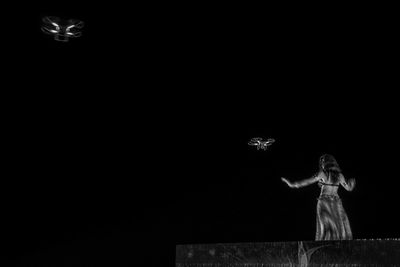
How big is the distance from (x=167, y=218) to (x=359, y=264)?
7.65 metres

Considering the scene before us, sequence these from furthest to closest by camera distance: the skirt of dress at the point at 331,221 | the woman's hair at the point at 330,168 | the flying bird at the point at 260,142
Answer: the flying bird at the point at 260,142
the woman's hair at the point at 330,168
the skirt of dress at the point at 331,221

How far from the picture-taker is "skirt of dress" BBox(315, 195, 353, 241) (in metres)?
7.68

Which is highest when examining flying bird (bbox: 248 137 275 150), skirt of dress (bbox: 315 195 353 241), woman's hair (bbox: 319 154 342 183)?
flying bird (bbox: 248 137 275 150)

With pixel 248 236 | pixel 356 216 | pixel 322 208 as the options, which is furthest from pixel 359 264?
pixel 248 236

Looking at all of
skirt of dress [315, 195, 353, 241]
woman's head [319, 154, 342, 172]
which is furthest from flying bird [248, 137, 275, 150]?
skirt of dress [315, 195, 353, 241]

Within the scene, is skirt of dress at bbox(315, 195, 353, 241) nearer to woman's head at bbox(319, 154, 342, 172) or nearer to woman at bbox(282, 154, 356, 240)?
woman at bbox(282, 154, 356, 240)

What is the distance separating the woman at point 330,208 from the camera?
770cm

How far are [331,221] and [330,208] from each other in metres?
0.20

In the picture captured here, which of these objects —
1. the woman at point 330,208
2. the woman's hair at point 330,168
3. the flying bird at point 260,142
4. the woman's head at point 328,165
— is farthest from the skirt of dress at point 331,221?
the flying bird at point 260,142

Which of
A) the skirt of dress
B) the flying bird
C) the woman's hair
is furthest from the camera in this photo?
the flying bird

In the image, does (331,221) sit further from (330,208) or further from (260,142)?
(260,142)

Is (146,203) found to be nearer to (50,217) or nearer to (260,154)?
(50,217)

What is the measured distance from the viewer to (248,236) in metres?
13.5

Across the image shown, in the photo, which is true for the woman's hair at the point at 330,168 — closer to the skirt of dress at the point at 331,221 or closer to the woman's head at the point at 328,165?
the woman's head at the point at 328,165
